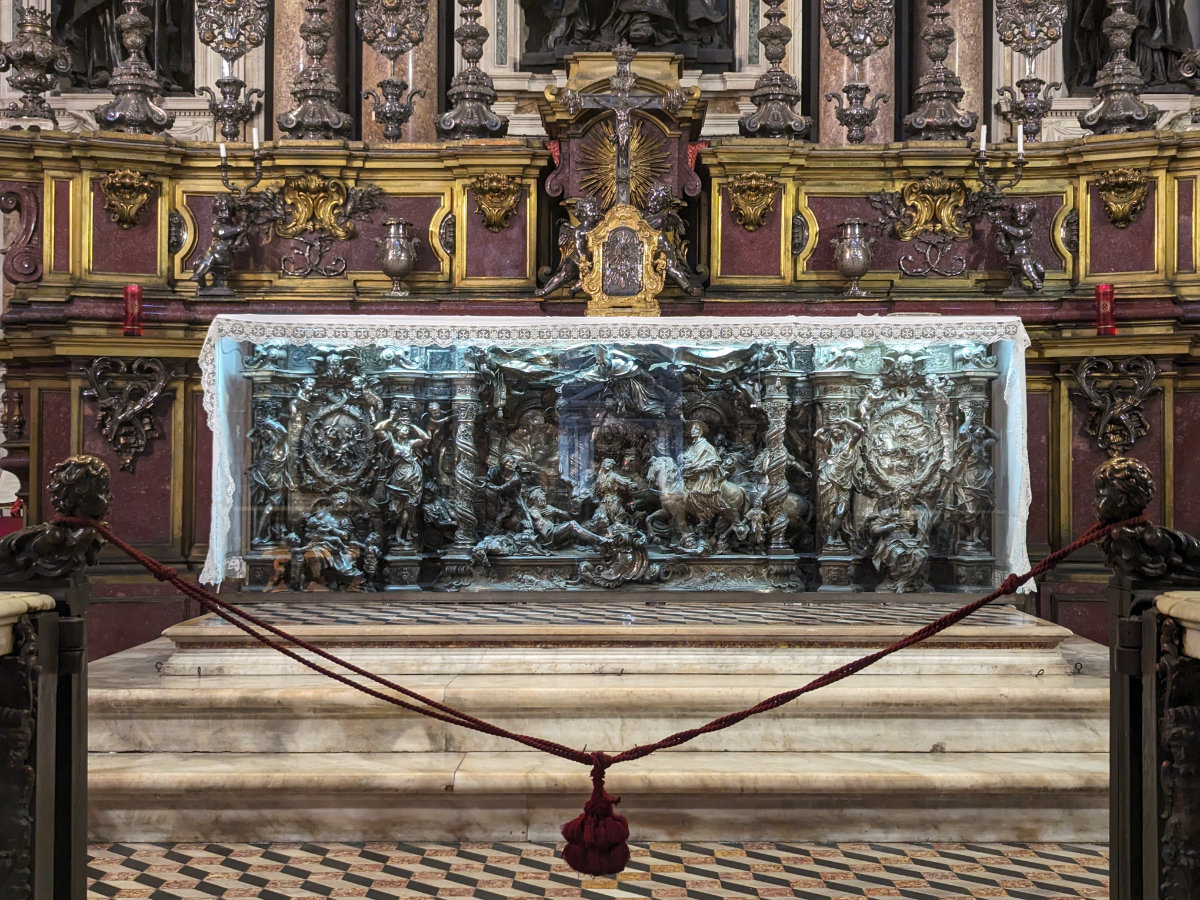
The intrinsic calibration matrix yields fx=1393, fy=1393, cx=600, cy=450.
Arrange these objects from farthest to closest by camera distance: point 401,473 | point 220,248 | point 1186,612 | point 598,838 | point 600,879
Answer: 1. point 220,248
2. point 401,473
3. point 600,879
4. point 598,838
5. point 1186,612

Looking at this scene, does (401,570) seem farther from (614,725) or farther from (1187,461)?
(1187,461)

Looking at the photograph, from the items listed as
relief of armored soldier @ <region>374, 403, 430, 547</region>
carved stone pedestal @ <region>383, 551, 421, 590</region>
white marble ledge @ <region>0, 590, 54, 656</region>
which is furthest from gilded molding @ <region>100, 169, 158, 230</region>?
white marble ledge @ <region>0, 590, 54, 656</region>

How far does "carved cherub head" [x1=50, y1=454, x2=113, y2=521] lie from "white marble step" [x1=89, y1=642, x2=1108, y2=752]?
6.98 feet

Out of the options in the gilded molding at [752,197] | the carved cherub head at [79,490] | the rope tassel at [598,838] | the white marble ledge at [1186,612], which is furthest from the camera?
the gilded molding at [752,197]

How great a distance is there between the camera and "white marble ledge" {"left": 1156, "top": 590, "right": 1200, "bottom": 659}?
354 centimetres

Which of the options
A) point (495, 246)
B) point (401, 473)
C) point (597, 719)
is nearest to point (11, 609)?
point (597, 719)

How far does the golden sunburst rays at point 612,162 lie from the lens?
8.50 m

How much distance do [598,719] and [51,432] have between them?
13.2ft

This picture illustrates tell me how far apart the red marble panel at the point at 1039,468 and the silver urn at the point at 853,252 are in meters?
1.24

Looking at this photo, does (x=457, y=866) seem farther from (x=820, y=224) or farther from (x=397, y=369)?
(x=820, y=224)

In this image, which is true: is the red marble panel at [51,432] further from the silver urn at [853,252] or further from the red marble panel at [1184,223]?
the red marble panel at [1184,223]

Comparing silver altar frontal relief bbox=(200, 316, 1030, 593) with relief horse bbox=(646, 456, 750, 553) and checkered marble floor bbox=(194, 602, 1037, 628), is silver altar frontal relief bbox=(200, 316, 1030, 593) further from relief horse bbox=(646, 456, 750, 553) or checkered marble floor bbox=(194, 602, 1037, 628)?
checkered marble floor bbox=(194, 602, 1037, 628)

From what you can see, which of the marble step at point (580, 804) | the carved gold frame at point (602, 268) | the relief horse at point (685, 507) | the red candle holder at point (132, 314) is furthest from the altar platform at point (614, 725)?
the red candle holder at point (132, 314)

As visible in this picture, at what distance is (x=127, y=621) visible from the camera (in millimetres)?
8094
